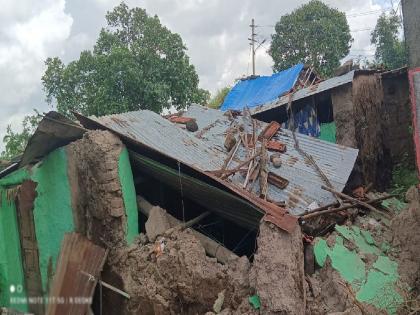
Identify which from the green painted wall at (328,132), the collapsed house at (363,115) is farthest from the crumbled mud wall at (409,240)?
the green painted wall at (328,132)

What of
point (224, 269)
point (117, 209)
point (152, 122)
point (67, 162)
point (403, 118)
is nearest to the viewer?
point (224, 269)

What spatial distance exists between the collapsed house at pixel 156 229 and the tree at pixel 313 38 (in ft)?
54.9

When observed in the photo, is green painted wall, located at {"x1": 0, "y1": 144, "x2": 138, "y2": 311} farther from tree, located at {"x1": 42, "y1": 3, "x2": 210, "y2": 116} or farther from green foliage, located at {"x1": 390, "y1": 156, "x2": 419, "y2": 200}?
tree, located at {"x1": 42, "y1": 3, "x2": 210, "y2": 116}

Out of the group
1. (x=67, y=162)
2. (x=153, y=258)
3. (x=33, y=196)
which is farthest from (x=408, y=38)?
(x=33, y=196)

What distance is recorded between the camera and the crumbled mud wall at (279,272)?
4.31 meters

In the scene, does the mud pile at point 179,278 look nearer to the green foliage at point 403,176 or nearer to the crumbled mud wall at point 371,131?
the green foliage at point 403,176

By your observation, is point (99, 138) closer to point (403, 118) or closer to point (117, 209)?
point (117, 209)

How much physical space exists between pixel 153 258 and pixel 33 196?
2323 mm

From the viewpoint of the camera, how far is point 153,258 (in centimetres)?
527

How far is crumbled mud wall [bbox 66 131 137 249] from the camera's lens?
5.47 m

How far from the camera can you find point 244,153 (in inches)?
306

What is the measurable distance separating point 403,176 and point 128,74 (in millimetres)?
9638

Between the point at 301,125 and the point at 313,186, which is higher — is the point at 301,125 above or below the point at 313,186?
above

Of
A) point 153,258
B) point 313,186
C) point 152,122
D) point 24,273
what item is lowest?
point 24,273
